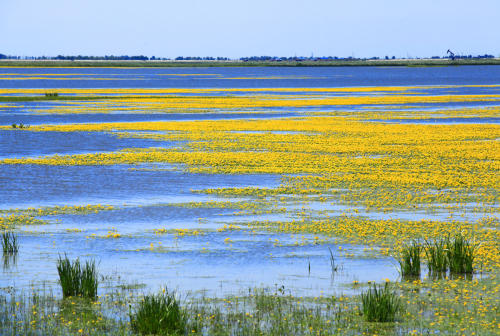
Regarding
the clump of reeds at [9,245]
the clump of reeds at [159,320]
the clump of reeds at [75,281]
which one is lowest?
the clump of reeds at [159,320]

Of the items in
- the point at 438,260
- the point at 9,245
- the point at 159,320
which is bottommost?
the point at 159,320

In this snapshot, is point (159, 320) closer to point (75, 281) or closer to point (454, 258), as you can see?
point (75, 281)

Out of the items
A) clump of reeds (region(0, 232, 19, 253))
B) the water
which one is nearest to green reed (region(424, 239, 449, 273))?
the water

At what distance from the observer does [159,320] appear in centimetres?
977

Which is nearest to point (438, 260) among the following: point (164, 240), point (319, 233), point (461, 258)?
point (461, 258)

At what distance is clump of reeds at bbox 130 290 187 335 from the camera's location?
32.0 ft

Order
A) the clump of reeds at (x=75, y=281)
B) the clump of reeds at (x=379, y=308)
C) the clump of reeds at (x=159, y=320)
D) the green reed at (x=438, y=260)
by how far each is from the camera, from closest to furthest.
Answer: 1. the clump of reeds at (x=159, y=320)
2. the clump of reeds at (x=379, y=308)
3. the clump of reeds at (x=75, y=281)
4. the green reed at (x=438, y=260)

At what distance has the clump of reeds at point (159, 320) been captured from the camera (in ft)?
32.0

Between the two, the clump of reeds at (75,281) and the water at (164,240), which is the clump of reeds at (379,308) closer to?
the water at (164,240)

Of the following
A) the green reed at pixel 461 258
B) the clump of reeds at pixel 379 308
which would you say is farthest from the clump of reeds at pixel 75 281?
the green reed at pixel 461 258

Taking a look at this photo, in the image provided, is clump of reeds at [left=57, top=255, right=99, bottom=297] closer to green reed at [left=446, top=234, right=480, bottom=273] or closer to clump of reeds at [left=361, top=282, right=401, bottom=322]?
clump of reeds at [left=361, top=282, right=401, bottom=322]

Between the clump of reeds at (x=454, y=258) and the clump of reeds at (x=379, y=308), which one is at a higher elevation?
the clump of reeds at (x=454, y=258)

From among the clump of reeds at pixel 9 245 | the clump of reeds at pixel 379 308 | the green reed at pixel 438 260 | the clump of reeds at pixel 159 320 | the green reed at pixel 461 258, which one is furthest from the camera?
the clump of reeds at pixel 9 245

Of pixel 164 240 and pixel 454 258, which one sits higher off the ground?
pixel 164 240
